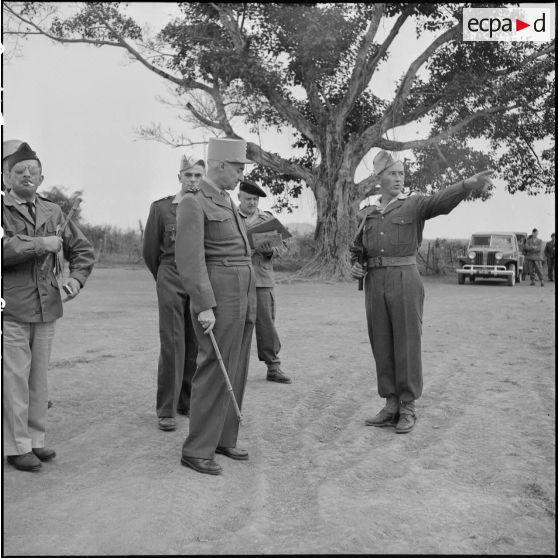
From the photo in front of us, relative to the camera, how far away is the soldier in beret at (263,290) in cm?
736

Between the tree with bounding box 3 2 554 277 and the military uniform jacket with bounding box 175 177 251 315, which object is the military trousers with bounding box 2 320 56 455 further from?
the tree with bounding box 3 2 554 277

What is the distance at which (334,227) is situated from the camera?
25.8 metres

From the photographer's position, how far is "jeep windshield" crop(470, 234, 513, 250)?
24.2 m

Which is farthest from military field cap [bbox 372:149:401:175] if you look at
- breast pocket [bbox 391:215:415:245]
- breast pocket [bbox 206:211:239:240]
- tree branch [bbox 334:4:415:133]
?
tree branch [bbox 334:4:415:133]

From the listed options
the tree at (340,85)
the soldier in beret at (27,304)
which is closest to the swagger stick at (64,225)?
the soldier in beret at (27,304)

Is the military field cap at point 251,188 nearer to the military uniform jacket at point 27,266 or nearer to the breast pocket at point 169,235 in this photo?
the breast pocket at point 169,235

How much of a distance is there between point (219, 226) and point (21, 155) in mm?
1294

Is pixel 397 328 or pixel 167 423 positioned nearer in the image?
pixel 167 423

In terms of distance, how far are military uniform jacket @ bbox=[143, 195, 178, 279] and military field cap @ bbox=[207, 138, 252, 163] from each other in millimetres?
1218

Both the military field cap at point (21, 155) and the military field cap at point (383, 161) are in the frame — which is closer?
the military field cap at point (21, 155)

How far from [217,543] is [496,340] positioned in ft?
25.1

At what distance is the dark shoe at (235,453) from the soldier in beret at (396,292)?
1.27 meters

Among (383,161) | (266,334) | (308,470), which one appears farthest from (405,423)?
(266,334)

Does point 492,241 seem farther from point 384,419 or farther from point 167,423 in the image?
point 167,423
